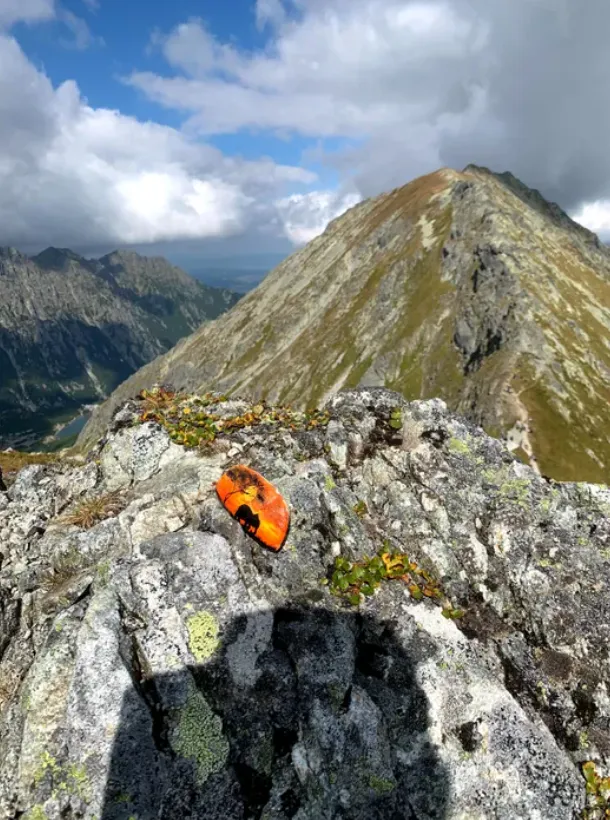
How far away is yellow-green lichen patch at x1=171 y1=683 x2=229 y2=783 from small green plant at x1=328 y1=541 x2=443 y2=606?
140 inches

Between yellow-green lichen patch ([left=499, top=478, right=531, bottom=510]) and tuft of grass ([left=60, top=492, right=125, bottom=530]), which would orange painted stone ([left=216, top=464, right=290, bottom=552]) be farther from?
yellow-green lichen patch ([left=499, top=478, right=531, bottom=510])

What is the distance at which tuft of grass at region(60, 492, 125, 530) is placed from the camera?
41.7ft

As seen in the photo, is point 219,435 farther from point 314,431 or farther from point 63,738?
point 63,738

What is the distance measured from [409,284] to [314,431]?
625ft

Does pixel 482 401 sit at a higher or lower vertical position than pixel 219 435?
higher

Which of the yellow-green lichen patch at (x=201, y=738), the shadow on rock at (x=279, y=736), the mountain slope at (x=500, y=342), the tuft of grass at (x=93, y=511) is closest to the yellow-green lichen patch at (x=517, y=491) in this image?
the shadow on rock at (x=279, y=736)

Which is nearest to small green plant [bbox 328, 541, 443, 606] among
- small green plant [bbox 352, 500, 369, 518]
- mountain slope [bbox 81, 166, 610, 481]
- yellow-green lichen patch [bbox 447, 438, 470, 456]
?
small green plant [bbox 352, 500, 369, 518]

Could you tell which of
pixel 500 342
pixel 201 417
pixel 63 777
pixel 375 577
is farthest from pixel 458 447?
pixel 500 342

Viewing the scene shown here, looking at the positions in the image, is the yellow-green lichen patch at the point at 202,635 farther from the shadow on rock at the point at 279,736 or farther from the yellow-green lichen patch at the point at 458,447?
the yellow-green lichen patch at the point at 458,447

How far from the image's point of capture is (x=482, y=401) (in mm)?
118188

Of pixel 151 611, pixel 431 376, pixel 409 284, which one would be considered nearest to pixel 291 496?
pixel 151 611

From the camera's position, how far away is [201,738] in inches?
348

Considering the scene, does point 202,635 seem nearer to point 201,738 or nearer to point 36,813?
point 201,738

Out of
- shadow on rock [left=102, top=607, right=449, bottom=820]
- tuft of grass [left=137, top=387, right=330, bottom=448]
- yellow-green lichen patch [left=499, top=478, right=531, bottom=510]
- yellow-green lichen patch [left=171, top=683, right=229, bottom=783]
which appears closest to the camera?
shadow on rock [left=102, top=607, right=449, bottom=820]
